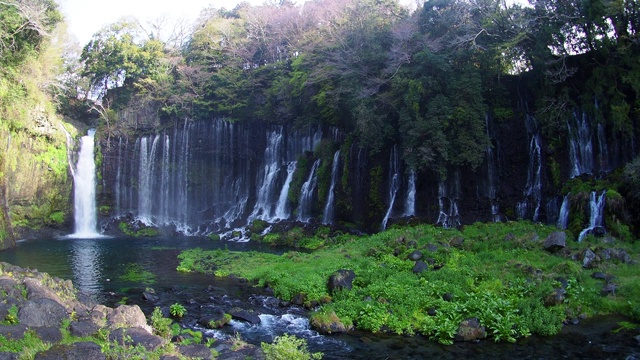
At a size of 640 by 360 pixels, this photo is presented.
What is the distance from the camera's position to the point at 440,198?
26359 millimetres

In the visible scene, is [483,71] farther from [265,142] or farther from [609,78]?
[265,142]

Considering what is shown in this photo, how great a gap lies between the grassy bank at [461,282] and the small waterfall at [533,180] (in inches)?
172

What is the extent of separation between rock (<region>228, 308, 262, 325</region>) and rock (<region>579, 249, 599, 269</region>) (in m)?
10.2

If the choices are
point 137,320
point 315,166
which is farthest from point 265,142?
point 137,320

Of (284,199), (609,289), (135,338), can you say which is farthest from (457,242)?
(284,199)

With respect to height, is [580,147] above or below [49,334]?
above

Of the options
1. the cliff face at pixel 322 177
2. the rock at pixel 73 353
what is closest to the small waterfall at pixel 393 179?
the cliff face at pixel 322 177

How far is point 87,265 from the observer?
2144 centimetres

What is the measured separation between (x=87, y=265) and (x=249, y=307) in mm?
10730

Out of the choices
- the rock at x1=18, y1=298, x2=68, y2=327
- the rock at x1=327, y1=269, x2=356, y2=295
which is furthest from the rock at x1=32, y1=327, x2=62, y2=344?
the rock at x1=327, y1=269, x2=356, y2=295

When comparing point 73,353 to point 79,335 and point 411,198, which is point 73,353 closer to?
point 79,335

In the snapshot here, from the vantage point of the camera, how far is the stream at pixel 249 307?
10561 millimetres

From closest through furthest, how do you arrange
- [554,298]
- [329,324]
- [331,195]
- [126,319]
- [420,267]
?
[126,319], [329,324], [554,298], [420,267], [331,195]

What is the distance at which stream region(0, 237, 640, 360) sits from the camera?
10.6 metres
